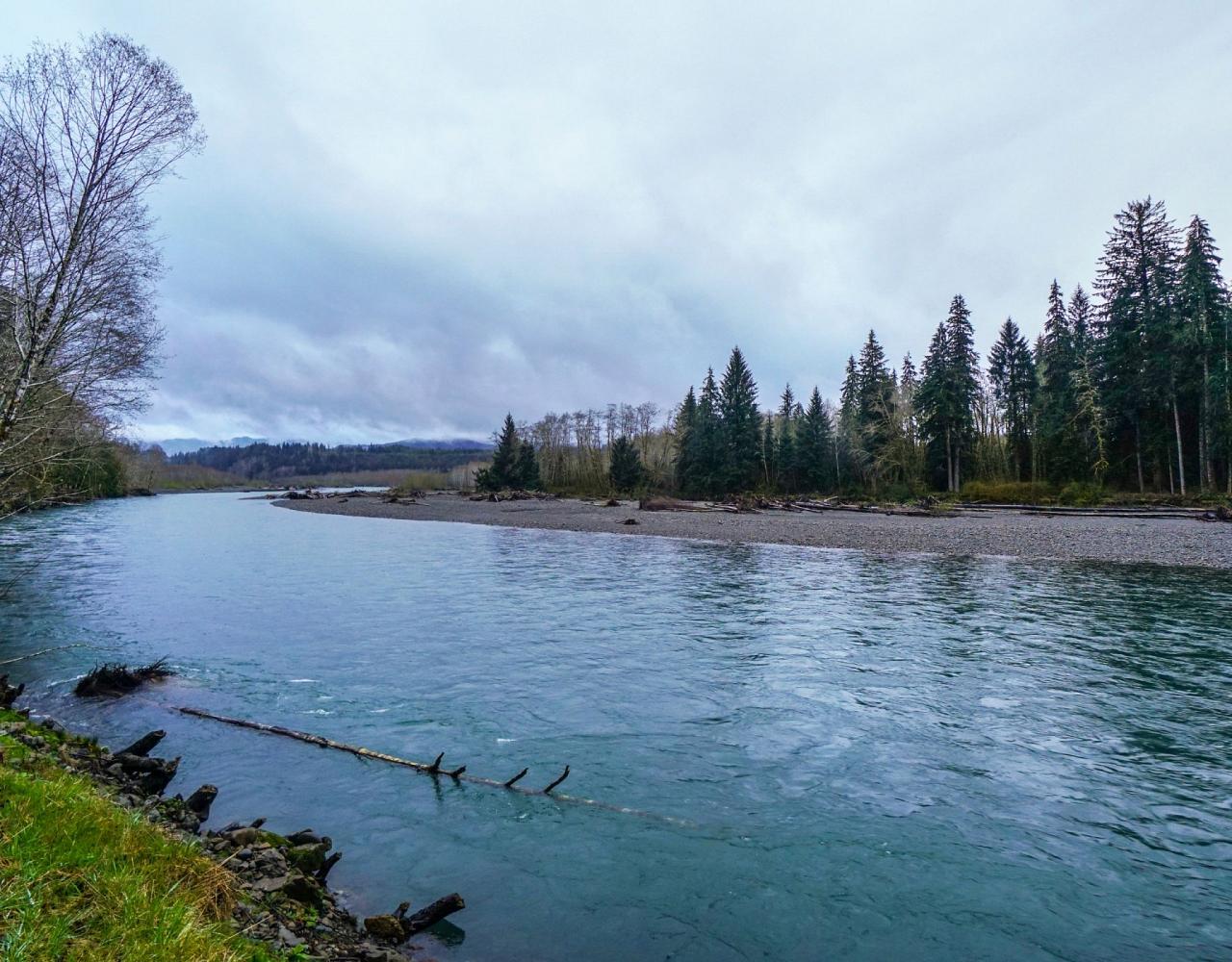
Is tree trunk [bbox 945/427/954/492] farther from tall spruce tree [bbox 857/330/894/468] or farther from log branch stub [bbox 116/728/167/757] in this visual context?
log branch stub [bbox 116/728/167/757]

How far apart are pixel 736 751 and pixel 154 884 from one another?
6.26m

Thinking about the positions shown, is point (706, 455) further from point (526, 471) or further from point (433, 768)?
point (433, 768)

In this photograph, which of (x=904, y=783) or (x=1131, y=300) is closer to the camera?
(x=904, y=783)

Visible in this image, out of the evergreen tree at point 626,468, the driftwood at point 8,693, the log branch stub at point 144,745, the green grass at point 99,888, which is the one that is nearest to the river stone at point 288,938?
the green grass at point 99,888

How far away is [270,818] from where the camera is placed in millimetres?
6309

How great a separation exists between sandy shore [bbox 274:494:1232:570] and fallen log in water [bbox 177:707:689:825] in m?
24.1

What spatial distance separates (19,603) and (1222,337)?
65984 millimetres

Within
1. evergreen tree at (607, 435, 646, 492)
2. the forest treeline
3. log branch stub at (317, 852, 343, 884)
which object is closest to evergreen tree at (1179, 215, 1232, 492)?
the forest treeline

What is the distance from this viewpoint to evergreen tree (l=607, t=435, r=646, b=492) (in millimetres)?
81875

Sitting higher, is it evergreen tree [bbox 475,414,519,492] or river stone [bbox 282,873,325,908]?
evergreen tree [bbox 475,414,519,492]

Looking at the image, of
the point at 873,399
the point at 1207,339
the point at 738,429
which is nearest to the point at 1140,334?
the point at 1207,339

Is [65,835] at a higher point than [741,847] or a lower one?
higher

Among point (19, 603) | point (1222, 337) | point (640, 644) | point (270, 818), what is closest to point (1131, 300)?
point (1222, 337)

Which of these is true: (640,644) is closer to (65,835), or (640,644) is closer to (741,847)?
(741,847)
